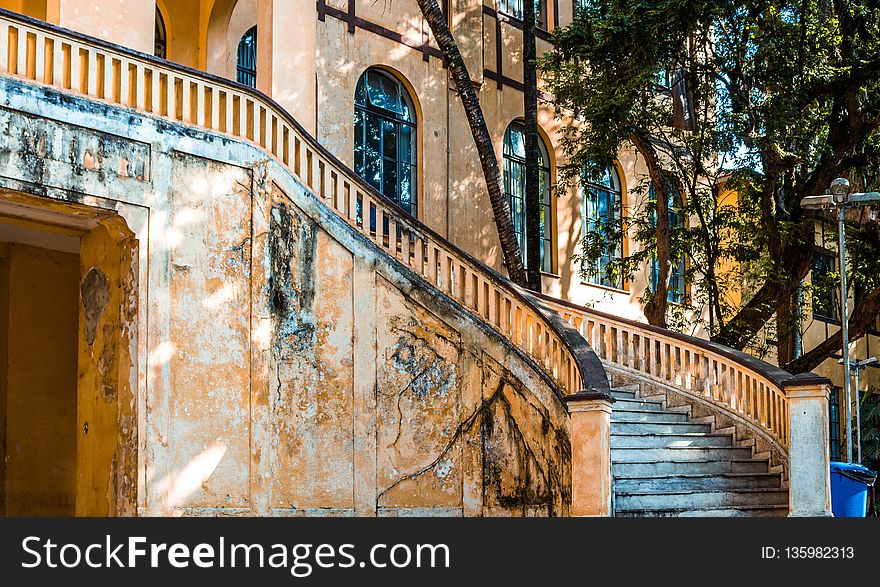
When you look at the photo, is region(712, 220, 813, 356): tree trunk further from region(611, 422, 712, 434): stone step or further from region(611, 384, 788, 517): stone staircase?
region(611, 422, 712, 434): stone step

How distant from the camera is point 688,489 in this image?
47.7 feet

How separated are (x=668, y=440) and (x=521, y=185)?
843 centimetres

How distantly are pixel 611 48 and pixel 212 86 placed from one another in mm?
7083

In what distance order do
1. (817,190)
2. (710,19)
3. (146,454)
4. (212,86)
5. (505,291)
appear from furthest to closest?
(817,190) → (710,19) → (505,291) → (212,86) → (146,454)

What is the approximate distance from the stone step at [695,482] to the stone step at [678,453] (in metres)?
0.35

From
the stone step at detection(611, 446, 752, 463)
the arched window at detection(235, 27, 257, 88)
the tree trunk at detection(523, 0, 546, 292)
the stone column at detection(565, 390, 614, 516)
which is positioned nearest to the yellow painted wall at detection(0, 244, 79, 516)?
the arched window at detection(235, 27, 257, 88)

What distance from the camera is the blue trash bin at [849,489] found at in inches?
560

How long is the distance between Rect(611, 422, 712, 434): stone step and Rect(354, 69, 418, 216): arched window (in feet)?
21.0

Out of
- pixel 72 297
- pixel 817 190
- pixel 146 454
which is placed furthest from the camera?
pixel 817 190

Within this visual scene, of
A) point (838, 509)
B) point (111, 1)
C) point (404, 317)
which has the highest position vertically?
point (111, 1)

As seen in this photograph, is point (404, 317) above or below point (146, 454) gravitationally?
above

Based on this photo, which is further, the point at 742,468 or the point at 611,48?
the point at 611,48

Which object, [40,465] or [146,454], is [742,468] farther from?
[40,465]

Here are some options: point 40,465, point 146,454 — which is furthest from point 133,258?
point 40,465
